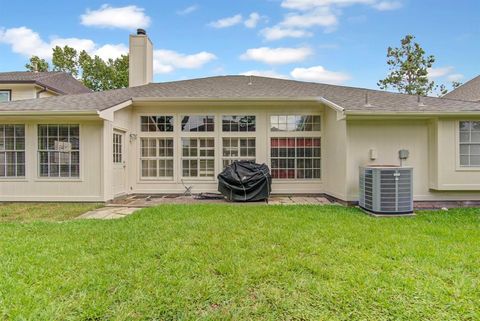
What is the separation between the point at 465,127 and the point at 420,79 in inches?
841

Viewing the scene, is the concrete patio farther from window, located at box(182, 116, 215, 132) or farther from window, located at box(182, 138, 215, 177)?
window, located at box(182, 116, 215, 132)

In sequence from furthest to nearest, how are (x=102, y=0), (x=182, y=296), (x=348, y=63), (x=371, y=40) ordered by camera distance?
1. (x=348, y=63)
2. (x=371, y=40)
3. (x=102, y=0)
4. (x=182, y=296)

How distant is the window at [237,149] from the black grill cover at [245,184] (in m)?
0.99

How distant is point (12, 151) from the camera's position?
24.6 feet

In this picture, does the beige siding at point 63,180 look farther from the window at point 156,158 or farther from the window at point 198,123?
the window at point 198,123

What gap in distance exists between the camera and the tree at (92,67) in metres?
28.9

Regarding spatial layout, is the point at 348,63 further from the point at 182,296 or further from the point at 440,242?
the point at 182,296

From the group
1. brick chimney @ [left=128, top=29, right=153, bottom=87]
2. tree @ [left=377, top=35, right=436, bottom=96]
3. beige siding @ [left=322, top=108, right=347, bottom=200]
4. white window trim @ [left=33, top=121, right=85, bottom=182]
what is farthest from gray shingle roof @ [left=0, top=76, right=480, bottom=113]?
tree @ [left=377, top=35, right=436, bottom=96]

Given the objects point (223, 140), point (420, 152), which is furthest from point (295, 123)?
point (420, 152)

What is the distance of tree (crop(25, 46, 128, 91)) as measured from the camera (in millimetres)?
28938

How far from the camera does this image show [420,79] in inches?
985

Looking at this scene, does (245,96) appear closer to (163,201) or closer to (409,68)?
(163,201)

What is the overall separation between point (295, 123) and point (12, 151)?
7.59 m

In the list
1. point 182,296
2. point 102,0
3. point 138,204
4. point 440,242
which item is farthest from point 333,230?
point 102,0
